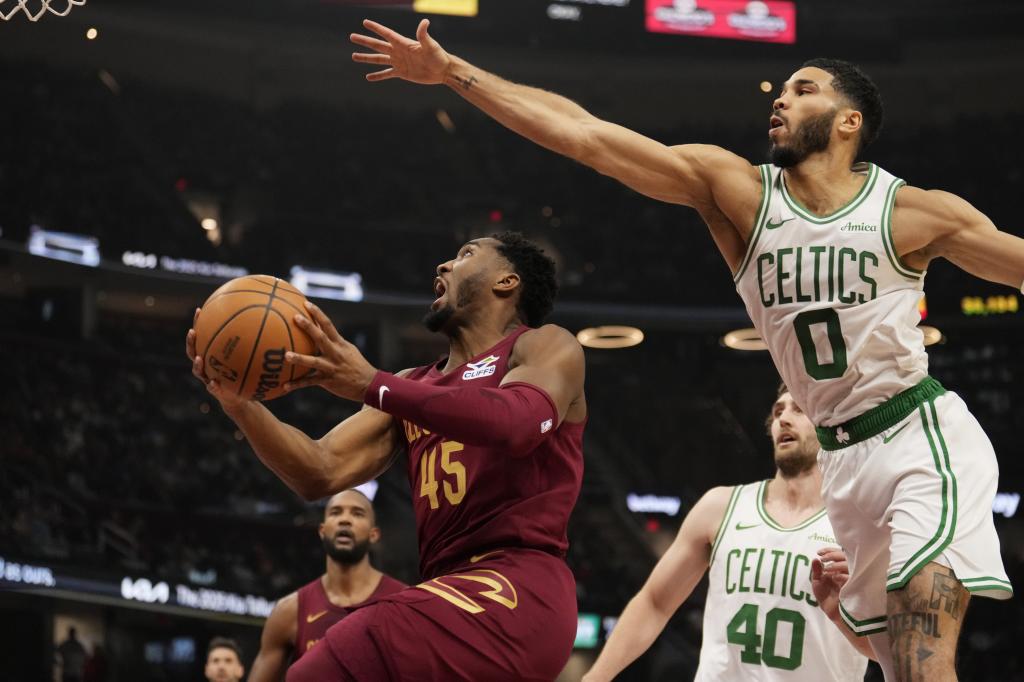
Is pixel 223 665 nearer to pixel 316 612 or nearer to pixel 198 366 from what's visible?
pixel 316 612

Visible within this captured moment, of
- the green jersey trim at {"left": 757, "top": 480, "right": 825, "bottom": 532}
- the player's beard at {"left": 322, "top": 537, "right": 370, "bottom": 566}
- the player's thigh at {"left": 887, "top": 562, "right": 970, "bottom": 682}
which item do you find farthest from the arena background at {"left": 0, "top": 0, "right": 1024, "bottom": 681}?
the player's thigh at {"left": 887, "top": 562, "right": 970, "bottom": 682}

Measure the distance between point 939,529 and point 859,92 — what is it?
1.58 metres

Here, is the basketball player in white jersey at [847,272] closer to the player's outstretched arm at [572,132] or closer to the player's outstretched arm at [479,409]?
the player's outstretched arm at [572,132]

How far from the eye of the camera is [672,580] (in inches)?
226

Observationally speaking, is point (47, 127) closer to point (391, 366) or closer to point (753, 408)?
point (391, 366)

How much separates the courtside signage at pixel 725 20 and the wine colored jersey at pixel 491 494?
767 inches

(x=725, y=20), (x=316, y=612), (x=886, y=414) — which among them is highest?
(x=725, y=20)

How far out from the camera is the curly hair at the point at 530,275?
4.35 meters

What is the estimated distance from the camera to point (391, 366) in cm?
2417

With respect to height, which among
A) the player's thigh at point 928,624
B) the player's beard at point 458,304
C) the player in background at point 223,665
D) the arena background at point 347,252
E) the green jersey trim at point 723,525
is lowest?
the player's thigh at point 928,624

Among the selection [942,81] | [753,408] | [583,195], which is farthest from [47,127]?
[942,81]

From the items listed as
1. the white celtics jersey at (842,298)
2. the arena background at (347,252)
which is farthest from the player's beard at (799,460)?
the arena background at (347,252)

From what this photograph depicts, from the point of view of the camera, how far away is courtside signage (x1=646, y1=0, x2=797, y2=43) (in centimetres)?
2228

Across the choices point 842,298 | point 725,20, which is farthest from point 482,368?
point 725,20
